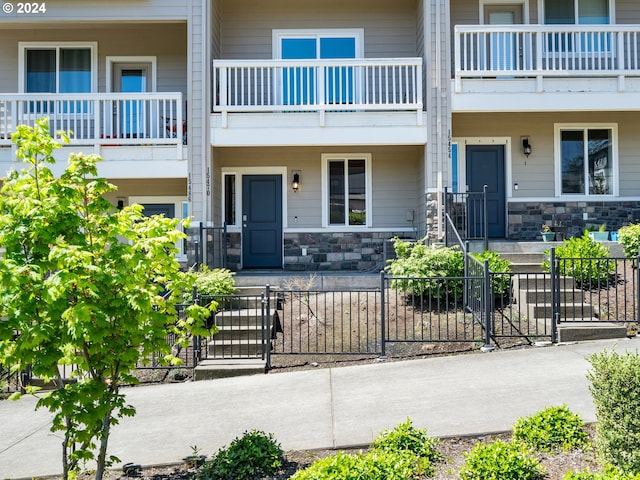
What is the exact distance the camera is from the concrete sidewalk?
15.4 feet

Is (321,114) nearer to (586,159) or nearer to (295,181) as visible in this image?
(295,181)

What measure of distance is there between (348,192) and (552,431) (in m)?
9.30

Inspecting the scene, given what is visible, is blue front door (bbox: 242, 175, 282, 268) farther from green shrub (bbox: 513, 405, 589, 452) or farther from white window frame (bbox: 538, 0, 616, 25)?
green shrub (bbox: 513, 405, 589, 452)

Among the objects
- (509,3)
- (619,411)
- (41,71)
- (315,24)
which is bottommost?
(619,411)

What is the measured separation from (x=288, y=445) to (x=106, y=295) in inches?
84.0

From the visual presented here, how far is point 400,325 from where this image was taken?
830 cm

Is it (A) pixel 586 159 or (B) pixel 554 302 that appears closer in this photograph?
(B) pixel 554 302

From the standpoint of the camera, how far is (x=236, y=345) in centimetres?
782

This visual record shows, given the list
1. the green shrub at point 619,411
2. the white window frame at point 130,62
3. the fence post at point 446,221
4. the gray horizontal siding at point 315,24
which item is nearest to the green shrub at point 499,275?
the fence post at point 446,221

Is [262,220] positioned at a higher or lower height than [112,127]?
lower

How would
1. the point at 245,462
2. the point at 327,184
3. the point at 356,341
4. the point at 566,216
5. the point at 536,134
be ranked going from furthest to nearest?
the point at 327,184 → the point at 536,134 → the point at 566,216 → the point at 356,341 → the point at 245,462

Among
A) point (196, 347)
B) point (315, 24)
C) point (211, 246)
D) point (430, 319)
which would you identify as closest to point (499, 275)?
point (430, 319)

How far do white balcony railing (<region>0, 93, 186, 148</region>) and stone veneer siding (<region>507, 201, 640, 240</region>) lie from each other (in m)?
8.14

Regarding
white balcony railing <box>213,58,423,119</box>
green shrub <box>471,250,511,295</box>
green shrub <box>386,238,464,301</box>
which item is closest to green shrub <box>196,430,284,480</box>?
green shrub <box>386,238,464,301</box>
